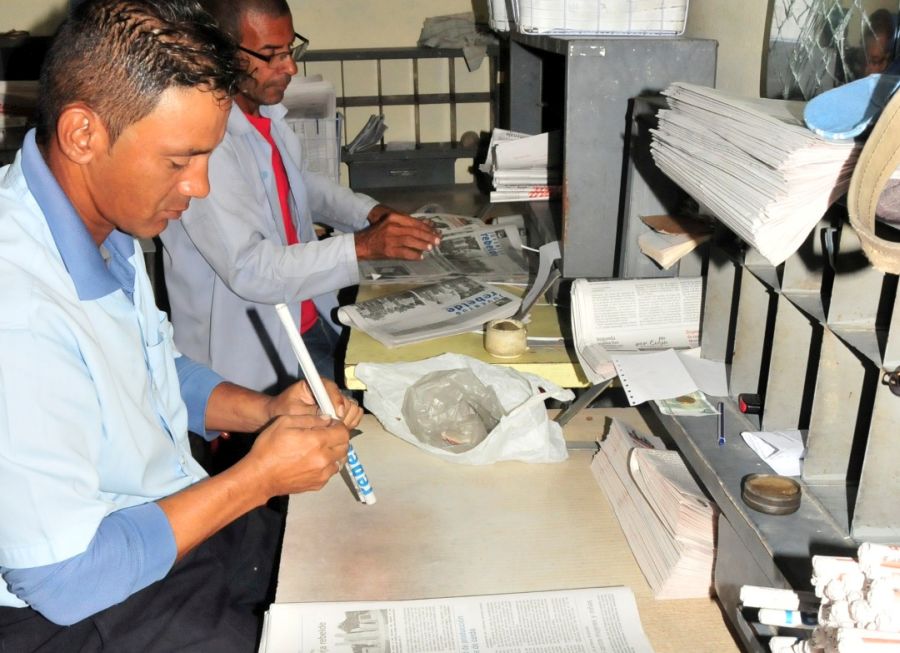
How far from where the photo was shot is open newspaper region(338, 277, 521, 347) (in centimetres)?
171

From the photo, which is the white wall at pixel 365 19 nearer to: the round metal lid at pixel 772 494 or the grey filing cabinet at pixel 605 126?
the grey filing cabinet at pixel 605 126

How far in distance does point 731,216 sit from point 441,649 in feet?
1.87

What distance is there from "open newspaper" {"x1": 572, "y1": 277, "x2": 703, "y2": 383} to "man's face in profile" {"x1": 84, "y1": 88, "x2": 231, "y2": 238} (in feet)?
2.22

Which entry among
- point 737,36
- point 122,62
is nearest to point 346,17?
point 737,36

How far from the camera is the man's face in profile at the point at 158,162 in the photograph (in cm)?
94

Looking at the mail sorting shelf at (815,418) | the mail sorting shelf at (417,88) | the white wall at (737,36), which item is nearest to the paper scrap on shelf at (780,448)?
the mail sorting shelf at (815,418)

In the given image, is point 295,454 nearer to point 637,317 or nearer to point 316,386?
point 316,386

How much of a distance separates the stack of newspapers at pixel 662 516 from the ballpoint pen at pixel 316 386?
0.36 m

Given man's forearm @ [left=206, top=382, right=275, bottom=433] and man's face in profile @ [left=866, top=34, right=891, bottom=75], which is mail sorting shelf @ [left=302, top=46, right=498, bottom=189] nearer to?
man's forearm @ [left=206, top=382, right=275, bottom=433]

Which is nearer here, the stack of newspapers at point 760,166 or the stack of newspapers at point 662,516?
the stack of newspapers at point 760,166

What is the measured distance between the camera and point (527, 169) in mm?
2271

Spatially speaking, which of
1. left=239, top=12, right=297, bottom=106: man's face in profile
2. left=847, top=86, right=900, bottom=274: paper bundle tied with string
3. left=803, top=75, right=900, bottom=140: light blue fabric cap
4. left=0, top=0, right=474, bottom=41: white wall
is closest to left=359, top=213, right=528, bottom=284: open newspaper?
left=239, top=12, right=297, bottom=106: man's face in profile

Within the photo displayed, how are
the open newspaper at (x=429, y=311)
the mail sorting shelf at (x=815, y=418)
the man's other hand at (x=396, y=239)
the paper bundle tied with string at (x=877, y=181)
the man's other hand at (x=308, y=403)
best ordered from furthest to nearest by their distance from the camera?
the man's other hand at (x=396, y=239) < the open newspaper at (x=429, y=311) < the man's other hand at (x=308, y=403) < the mail sorting shelf at (x=815, y=418) < the paper bundle tied with string at (x=877, y=181)

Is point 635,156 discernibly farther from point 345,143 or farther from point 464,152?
point 345,143
